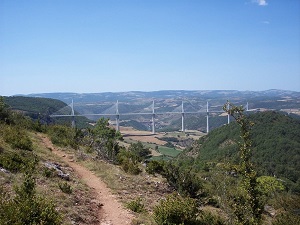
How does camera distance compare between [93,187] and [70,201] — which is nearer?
[70,201]

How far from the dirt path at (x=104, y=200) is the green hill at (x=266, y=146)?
32075 millimetres

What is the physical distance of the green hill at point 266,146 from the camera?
154 ft

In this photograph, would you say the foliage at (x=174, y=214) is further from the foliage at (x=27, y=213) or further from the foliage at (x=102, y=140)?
the foliage at (x=102, y=140)

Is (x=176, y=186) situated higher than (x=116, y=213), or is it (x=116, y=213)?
(x=116, y=213)

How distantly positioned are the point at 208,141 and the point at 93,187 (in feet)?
187

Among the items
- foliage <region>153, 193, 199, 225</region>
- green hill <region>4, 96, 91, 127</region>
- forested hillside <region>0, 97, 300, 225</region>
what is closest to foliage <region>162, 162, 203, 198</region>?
forested hillside <region>0, 97, 300, 225</region>

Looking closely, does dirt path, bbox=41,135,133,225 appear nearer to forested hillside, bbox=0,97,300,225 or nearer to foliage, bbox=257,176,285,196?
forested hillside, bbox=0,97,300,225

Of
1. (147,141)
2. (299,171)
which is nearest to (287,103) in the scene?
(147,141)

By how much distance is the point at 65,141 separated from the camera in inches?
563

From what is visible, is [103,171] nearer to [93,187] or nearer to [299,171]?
[93,187]

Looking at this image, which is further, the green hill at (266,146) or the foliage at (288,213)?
the green hill at (266,146)

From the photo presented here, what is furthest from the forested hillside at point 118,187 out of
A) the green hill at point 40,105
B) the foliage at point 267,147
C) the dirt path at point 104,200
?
the green hill at point 40,105

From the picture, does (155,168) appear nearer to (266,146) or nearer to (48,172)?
(48,172)

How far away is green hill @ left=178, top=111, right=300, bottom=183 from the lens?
154ft
